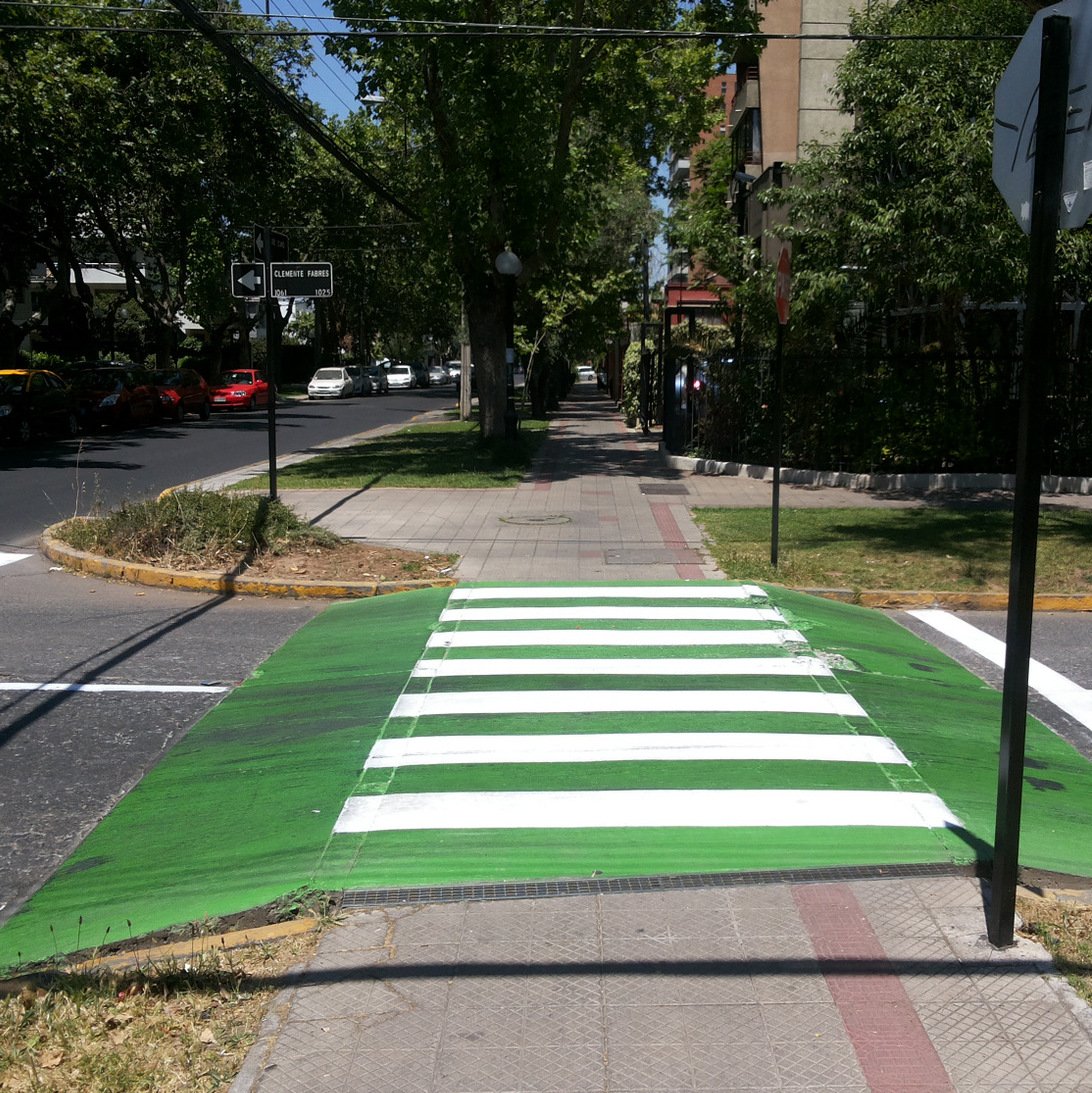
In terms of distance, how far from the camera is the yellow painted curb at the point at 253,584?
35.2 ft

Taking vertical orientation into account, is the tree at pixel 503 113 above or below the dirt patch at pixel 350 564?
above

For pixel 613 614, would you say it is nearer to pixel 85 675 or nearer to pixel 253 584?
pixel 253 584

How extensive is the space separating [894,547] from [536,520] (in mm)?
4166

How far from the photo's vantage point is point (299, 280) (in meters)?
13.5

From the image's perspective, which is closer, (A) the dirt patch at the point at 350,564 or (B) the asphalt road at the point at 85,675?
(B) the asphalt road at the point at 85,675

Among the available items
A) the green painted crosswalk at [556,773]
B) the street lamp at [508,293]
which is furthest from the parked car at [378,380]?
the green painted crosswalk at [556,773]

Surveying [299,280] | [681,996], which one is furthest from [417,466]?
[681,996]

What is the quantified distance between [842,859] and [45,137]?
28.2 meters

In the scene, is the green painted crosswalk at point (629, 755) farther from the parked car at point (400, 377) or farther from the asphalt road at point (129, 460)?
the parked car at point (400, 377)

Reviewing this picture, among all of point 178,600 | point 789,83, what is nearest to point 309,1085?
point 178,600

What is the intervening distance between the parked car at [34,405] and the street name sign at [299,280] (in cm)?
1563

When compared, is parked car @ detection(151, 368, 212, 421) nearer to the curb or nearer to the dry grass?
the curb

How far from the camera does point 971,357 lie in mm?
18812

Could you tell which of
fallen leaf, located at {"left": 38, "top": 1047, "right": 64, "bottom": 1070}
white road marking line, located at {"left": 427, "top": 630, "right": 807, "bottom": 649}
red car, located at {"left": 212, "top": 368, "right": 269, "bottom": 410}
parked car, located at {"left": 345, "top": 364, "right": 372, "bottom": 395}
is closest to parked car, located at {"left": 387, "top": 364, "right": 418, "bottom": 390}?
parked car, located at {"left": 345, "top": 364, "right": 372, "bottom": 395}
